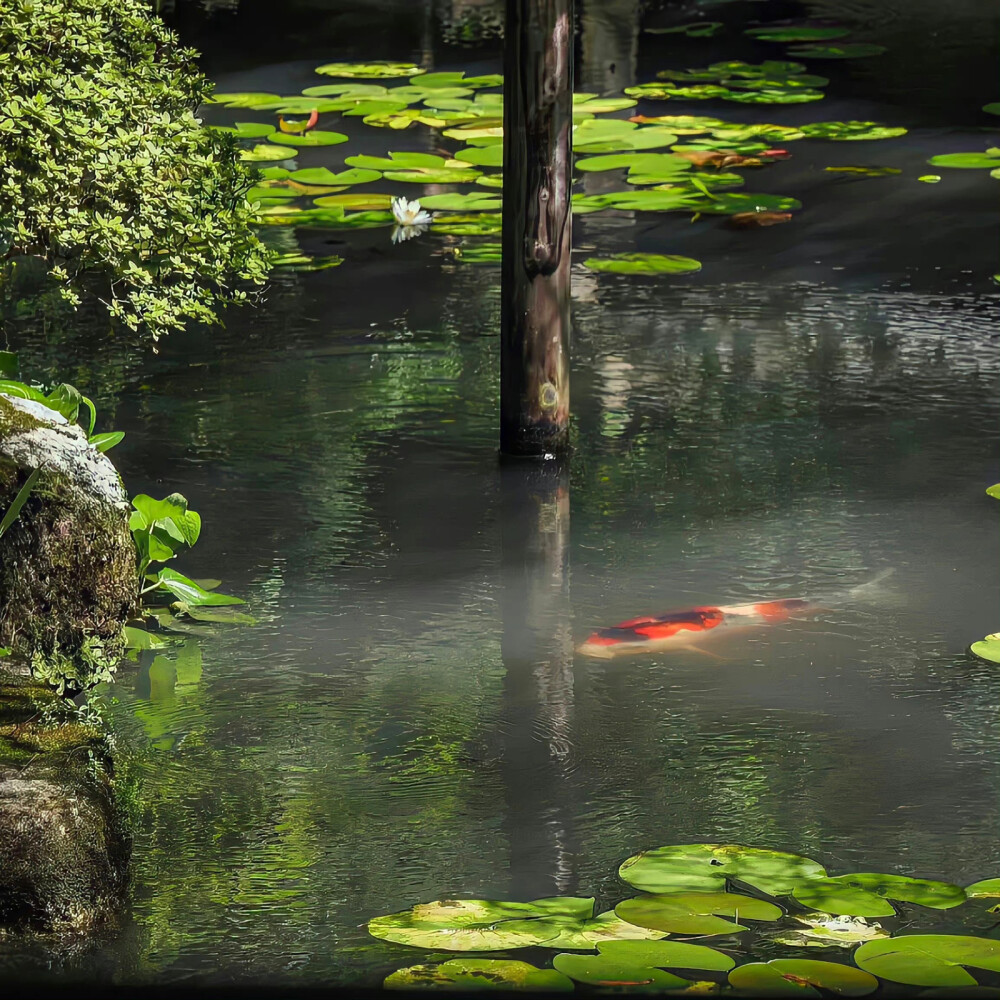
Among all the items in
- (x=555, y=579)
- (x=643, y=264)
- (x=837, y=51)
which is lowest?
(x=555, y=579)

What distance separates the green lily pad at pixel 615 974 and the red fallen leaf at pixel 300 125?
28.0 ft

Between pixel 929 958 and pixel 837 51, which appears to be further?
pixel 837 51

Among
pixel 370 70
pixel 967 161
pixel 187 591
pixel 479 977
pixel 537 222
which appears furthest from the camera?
pixel 370 70

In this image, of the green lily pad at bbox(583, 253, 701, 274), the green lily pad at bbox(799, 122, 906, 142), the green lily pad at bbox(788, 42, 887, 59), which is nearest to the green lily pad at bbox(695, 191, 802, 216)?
the green lily pad at bbox(583, 253, 701, 274)

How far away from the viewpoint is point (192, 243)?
5.24 m

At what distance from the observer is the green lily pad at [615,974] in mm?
2867

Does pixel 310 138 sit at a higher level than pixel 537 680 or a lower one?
higher

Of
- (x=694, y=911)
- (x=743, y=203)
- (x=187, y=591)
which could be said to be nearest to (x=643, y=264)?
(x=743, y=203)

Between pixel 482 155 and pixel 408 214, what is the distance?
1.46 metres

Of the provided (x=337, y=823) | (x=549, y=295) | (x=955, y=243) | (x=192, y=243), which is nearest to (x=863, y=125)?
(x=955, y=243)

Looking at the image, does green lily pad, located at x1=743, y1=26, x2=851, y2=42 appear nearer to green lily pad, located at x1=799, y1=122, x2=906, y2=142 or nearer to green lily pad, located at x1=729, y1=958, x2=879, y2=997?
green lily pad, located at x1=799, y1=122, x2=906, y2=142

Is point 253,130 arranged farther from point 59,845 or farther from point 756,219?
point 59,845

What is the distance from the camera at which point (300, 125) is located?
11.0 metres

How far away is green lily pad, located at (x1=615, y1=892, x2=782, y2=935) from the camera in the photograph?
3084 mm
